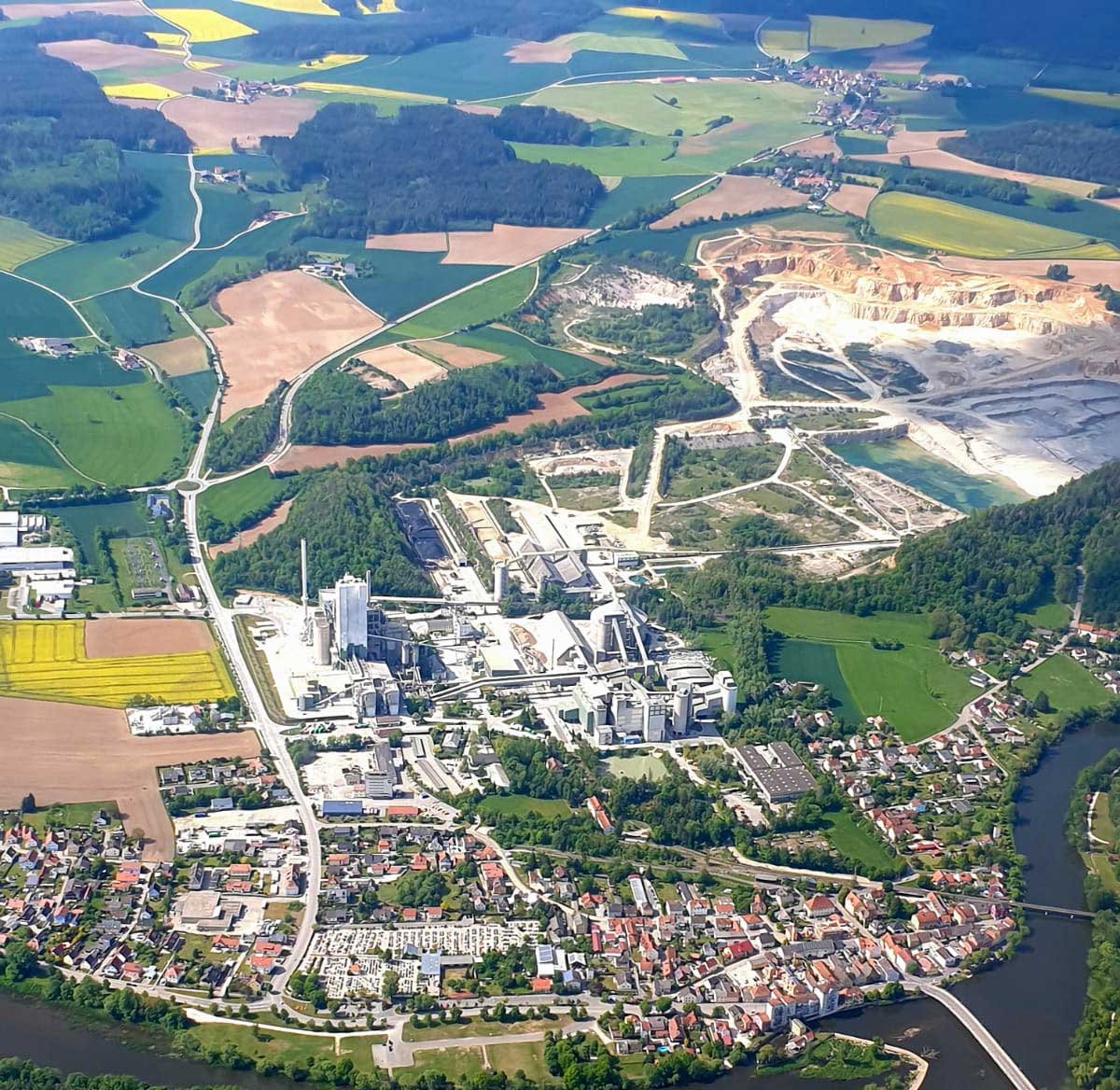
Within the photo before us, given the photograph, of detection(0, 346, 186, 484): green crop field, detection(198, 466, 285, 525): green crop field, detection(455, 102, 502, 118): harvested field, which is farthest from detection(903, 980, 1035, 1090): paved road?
detection(455, 102, 502, 118): harvested field

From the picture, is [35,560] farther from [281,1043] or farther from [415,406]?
[281,1043]

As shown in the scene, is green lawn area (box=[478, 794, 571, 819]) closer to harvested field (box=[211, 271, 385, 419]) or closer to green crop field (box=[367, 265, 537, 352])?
harvested field (box=[211, 271, 385, 419])

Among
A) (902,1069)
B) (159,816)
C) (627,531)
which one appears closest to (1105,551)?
(627,531)

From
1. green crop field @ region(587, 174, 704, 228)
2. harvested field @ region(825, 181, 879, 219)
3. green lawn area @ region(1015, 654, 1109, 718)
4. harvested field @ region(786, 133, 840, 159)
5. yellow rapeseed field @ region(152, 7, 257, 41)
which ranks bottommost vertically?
green lawn area @ region(1015, 654, 1109, 718)

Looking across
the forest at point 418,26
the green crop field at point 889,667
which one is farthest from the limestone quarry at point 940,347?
the forest at point 418,26

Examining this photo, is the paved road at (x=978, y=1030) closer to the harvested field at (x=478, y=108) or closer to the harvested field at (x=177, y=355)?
the harvested field at (x=177, y=355)

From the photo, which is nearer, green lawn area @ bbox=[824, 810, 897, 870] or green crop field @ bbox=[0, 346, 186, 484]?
green lawn area @ bbox=[824, 810, 897, 870]
